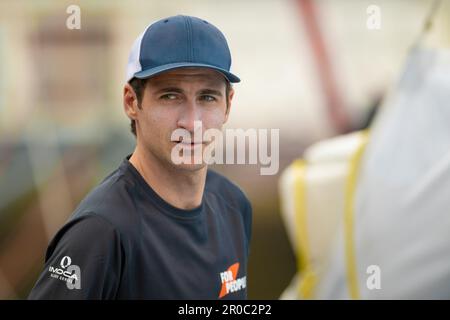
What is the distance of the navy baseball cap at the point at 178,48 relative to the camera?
62 cm

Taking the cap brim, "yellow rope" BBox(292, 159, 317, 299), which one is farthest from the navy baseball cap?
"yellow rope" BBox(292, 159, 317, 299)

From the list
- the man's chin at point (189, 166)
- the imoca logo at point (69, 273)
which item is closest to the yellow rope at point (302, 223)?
the man's chin at point (189, 166)

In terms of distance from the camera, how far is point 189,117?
0.65 meters

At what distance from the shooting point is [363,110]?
1.89 metres

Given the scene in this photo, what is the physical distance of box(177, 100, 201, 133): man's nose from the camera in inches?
25.7

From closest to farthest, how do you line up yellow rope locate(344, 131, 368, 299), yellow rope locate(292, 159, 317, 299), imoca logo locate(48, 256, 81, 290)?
imoca logo locate(48, 256, 81, 290)
yellow rope locate(344, 131, 368, 299)
yellow rope locate(292, 159, 317, 299)

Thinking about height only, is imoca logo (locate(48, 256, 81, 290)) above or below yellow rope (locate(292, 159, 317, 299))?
above

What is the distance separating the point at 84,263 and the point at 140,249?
0.06 m

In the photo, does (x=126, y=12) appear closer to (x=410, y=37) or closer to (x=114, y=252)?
(x=410, y=37)

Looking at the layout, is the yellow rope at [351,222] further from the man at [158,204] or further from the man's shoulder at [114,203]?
the man's shoulder at [114,203]

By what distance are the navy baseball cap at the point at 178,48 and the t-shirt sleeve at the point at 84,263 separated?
15 centimetres

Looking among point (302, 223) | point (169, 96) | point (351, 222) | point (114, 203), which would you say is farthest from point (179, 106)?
point (302, 223)

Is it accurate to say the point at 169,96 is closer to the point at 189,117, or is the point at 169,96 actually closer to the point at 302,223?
the point at 189,117

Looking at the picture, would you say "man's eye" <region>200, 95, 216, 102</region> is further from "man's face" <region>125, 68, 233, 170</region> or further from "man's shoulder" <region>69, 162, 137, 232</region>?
"man's shoulder" <region>69, 162, 137, 232</region>
